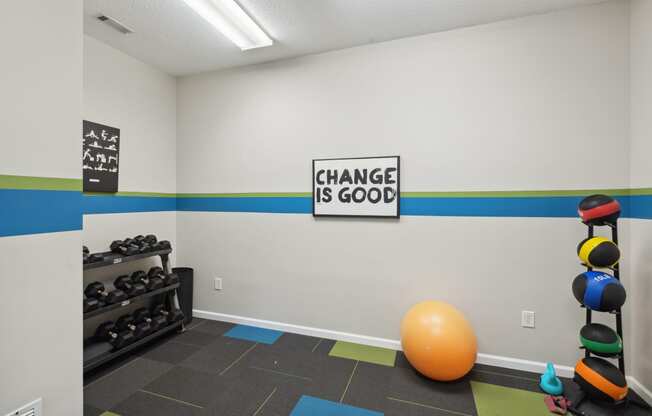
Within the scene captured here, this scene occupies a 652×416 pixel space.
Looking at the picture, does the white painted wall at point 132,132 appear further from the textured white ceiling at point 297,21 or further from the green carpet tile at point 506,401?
the green carpet tile at point 506,401

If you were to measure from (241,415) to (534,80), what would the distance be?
10.8 feet

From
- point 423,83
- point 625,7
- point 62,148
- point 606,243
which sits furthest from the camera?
point 423,83

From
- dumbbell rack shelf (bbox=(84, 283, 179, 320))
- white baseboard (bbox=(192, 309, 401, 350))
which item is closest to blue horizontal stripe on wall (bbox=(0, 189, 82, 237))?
dumbbell rack shelf (bbox=(84, 283, 179, 320))

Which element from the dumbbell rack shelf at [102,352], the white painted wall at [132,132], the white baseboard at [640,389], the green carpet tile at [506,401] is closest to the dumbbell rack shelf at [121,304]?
the dumbbell rack shelf at [102,352]

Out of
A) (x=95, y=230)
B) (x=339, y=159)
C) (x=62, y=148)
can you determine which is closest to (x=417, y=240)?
(x=339, y=159)

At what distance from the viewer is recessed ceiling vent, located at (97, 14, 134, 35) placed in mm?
2357

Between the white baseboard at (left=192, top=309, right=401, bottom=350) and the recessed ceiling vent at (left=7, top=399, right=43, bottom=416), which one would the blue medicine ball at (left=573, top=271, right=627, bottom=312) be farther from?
the recessed ceiling vent at (left=7, top=399, right=43, bottom=416)

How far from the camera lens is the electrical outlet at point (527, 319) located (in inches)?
92.5

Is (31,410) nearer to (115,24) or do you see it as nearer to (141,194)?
(141,194)

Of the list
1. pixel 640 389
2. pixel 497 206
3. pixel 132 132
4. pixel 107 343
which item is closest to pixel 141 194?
pixel 132 132

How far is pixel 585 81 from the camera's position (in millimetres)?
2211

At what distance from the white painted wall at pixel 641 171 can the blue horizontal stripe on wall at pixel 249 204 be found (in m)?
2.58

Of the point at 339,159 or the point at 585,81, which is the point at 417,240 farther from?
the point at 585,81

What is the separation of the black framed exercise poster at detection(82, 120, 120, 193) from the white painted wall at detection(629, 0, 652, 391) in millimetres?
4394
